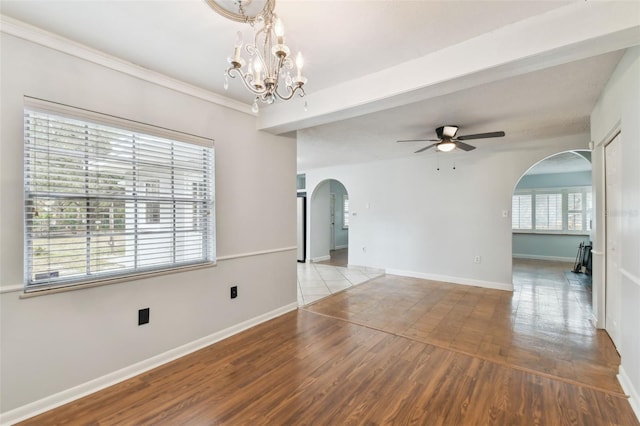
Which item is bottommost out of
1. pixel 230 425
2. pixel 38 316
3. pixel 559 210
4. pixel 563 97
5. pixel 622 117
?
pixel 230 425

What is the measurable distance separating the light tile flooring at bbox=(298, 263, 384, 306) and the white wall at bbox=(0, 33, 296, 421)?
0.91 m

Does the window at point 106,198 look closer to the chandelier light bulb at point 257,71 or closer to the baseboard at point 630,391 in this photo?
the chandelier light bulb at point 257,71

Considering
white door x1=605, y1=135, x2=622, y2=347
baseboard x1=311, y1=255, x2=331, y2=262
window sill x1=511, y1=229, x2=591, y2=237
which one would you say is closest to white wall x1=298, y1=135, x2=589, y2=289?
baseboard x1=311, y1=255, x2=331, y2=262

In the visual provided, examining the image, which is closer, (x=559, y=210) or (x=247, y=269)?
(x=247, y=269)

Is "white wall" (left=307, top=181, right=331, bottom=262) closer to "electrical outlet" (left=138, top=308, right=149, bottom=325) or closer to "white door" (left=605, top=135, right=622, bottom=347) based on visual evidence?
"electrical outlet" (left=138, top=308, right=149, bottom=325)

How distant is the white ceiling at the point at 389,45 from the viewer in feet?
5.44

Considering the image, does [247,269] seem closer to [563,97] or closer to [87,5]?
[87,5]

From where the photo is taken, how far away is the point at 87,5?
1659mm

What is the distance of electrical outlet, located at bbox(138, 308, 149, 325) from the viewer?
7.74ft

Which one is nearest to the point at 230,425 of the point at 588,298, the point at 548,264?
the point at 588,298

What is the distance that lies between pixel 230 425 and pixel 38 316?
59.3 inches

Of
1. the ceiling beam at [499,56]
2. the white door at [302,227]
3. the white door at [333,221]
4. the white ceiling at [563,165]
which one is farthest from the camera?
the white door at [333,221]

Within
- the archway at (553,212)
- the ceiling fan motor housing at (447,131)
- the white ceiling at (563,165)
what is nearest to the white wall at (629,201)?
the ceiling fan motor housing at (447,131)

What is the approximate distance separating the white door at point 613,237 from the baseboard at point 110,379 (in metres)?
3.75
